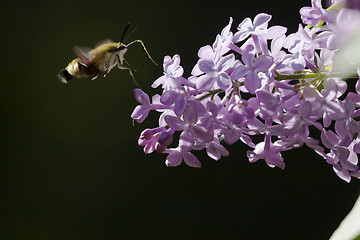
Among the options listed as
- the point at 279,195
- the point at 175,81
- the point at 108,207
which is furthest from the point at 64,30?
the point at 175,81

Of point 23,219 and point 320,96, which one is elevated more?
point 320,96

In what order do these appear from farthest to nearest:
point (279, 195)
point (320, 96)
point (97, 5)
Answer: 1. point (279, 195)
2. point (97, 5)
3. point (320, 96)

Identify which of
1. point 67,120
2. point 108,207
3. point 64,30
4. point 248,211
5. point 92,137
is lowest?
point 248,211

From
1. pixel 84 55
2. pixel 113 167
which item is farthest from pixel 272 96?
pixel 113 167

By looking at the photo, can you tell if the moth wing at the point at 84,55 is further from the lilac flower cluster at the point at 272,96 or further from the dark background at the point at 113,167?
the dark background at the point at 113,167

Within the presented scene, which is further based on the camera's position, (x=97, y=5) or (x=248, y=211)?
(x=248, y=211)

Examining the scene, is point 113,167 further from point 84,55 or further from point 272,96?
point 272,96

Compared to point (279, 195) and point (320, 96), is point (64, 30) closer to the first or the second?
point (279, 195)
